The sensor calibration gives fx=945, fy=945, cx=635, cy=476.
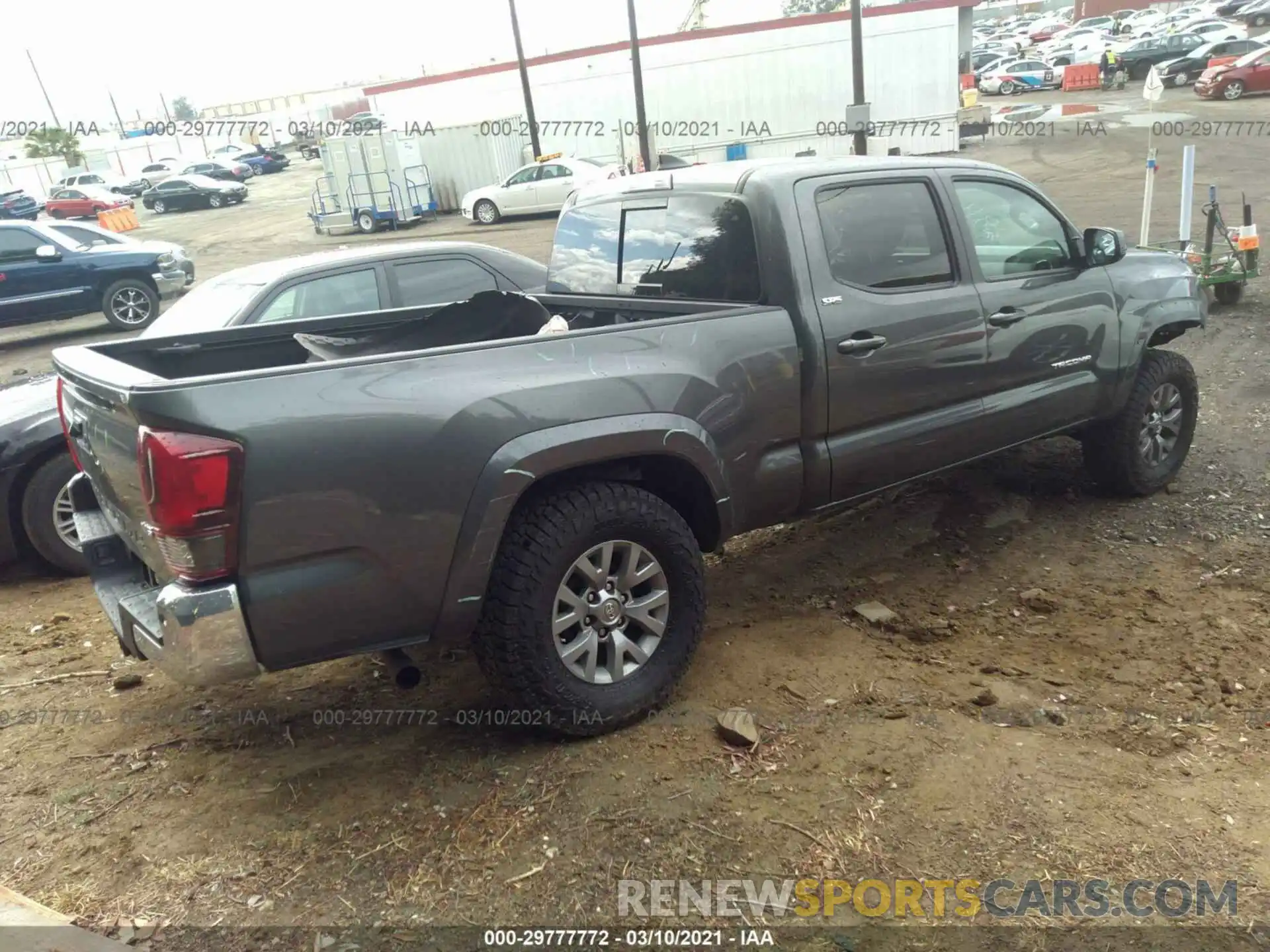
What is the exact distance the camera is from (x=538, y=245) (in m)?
19.3

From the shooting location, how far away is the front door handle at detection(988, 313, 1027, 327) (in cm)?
424

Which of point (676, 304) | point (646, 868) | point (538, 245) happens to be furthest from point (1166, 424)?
point (538, 245)

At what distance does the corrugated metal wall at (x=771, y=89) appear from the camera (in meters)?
27.8

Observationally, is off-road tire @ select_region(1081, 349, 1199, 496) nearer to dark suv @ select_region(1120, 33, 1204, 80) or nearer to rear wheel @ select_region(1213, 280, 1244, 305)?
rear wheel @ select_region(1213, 280, 1244, 305)

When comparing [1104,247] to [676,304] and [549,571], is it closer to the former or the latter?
[676,304]

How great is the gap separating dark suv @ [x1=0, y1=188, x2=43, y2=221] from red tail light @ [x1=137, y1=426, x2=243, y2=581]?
38.9 metres

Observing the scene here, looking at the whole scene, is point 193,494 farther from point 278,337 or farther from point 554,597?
point 278,337

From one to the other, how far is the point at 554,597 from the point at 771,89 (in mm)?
28978

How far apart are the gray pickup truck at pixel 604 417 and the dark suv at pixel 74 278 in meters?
11.0

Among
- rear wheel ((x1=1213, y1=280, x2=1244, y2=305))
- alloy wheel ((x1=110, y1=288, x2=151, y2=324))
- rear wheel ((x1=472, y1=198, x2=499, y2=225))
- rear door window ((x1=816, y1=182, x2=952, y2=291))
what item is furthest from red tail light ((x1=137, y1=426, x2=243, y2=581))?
rear wheel ((x1=472, y1=198, x2=499, y2=225))

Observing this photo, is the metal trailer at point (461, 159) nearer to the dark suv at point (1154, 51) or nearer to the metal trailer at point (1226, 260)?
the metal trailer at point (1226, 260)

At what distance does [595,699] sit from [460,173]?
28.9 m

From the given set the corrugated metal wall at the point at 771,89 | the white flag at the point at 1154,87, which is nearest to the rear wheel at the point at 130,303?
the white flag at the point at 1154,87

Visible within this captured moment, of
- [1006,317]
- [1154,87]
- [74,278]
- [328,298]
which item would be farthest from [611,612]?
[74,278]
